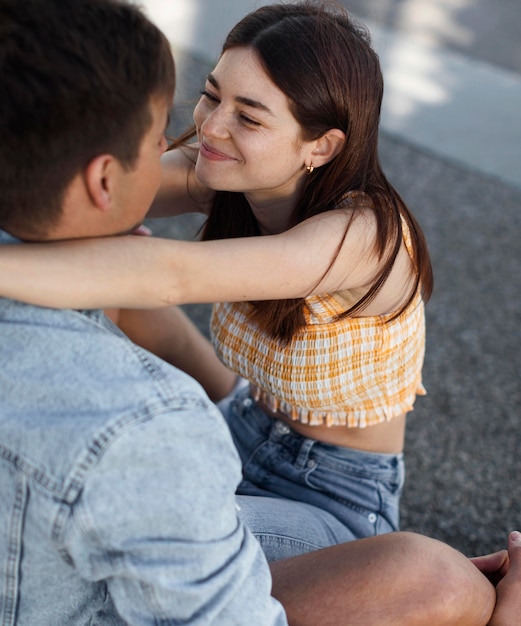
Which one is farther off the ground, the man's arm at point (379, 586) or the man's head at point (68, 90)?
the man's head at point (68, 90)

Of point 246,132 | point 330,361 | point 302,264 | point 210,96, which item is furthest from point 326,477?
point 210,96

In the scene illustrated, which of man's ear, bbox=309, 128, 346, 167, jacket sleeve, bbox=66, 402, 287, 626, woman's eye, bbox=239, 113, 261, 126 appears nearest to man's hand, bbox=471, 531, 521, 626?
jacket sleeve, bbox=66, 402, 287, 626

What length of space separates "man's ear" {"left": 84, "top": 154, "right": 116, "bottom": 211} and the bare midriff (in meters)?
0.91

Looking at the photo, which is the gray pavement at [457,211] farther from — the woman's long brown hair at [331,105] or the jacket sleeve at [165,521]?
the jacket sleeve at [165,521]

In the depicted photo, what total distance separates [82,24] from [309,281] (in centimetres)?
71

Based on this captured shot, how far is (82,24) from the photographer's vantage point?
1.18 meters

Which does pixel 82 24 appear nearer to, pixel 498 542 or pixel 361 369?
pixel 361 369

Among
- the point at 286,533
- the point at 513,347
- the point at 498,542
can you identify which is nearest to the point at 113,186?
the point at 286,533

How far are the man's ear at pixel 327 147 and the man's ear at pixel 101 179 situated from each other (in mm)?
660

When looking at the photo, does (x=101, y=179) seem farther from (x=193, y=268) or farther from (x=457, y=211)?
(x=457, y=211)

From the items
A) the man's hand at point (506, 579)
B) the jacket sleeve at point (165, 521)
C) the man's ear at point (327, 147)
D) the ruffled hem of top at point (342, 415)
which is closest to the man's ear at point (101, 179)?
the jacket sleeve at point (165, 521)

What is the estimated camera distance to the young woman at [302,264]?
5.29 ft

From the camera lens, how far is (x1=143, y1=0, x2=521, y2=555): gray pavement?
2.68 m

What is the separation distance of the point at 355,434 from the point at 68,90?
117 centimetres
